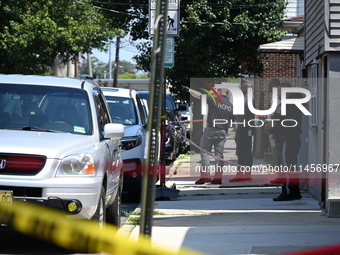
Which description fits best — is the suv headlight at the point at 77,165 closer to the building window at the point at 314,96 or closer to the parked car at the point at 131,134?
the parked car at the point at 131,134

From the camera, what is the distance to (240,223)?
9.70 metres

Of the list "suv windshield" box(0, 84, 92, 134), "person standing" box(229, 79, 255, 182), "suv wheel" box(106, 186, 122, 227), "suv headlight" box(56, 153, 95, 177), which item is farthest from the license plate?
"person standing" box(229, 79, 255, 182)

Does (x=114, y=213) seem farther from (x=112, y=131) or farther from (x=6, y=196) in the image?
(x=6, y=196)

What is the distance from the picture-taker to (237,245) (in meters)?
8.06

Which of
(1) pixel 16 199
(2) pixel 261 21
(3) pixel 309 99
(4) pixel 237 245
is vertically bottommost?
(4) pixel 237 245

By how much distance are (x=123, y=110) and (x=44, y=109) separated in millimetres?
5450

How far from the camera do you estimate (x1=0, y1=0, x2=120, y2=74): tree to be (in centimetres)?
3538

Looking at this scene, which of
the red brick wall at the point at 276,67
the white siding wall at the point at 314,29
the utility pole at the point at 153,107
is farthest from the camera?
the red brick wall at the point at 276,67

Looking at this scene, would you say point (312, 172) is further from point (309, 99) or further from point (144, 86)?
point (144, 86)

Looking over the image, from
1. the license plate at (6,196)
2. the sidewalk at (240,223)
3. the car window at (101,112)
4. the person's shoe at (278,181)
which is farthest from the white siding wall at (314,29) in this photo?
the license plate at (6,196)

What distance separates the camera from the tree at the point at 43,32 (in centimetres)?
3538

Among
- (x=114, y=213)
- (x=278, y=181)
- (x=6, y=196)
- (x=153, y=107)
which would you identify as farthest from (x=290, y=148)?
(x=153, y=107)

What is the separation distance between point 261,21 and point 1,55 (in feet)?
51.4

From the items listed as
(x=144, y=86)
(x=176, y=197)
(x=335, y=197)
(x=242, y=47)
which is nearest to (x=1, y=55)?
(x=144, y=86)
